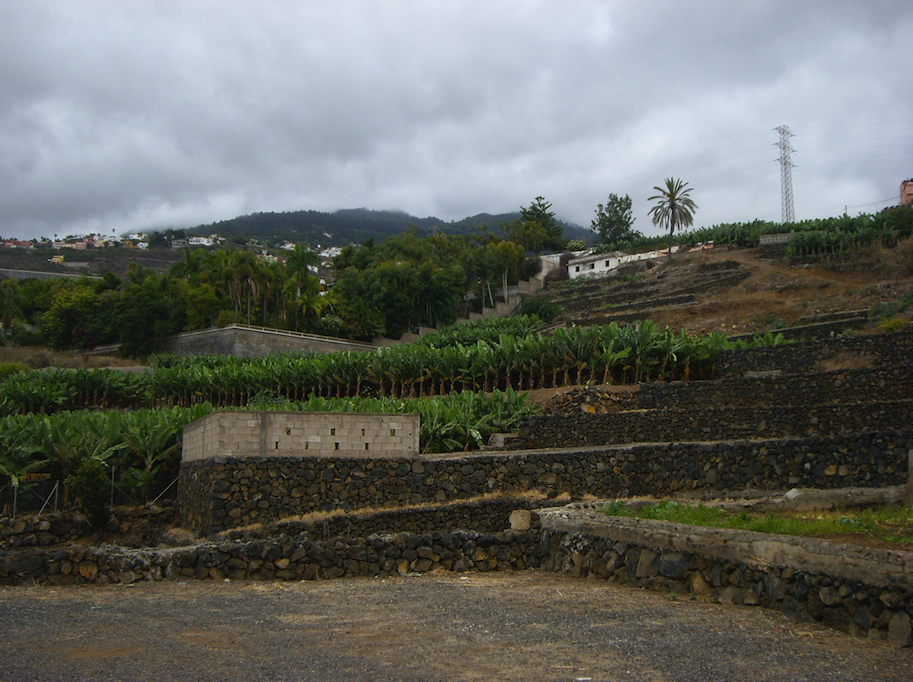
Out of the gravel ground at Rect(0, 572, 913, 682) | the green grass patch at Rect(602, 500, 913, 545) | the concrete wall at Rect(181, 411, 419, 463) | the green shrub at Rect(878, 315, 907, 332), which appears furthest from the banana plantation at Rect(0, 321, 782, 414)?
the gravel ground at Rect(0, 572, 913, 682)

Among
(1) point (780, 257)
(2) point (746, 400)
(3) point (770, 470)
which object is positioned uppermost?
(1) point (780, 257)

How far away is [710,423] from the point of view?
19.0 m

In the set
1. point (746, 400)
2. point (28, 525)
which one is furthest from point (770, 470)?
point (28, 525)

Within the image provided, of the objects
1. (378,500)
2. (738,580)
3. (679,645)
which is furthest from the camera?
(378,500)

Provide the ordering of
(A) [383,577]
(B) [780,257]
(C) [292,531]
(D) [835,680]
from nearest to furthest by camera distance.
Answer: (D) [835,680] → (A) [383,577] → (C) [292,531] → (B) [780,257]

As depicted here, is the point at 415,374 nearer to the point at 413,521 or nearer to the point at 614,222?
the point at 413,521

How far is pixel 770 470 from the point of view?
1611 cm

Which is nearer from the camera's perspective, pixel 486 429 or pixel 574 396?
pixel 486 429

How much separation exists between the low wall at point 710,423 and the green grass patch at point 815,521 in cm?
698

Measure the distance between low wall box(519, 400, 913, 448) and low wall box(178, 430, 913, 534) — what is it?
6.85ft

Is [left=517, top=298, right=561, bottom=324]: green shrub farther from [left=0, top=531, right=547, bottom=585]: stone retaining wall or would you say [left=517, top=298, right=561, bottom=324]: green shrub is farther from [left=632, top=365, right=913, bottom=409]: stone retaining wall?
[left=0, top=531, right=547, bottom=585]: stone retaining wall

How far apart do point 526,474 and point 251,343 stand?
109 feet

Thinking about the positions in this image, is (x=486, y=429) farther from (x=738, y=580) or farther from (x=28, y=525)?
(x=738, y=580)

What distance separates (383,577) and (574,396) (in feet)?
39.2
